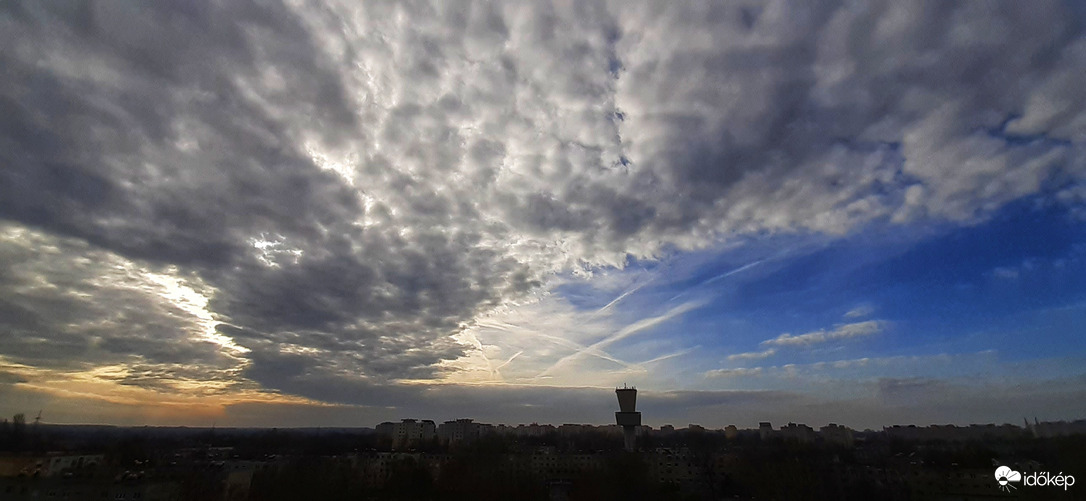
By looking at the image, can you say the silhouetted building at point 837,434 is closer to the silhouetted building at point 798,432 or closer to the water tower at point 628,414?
the silhouetted building at point 798,432

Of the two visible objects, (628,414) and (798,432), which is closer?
(628,414)

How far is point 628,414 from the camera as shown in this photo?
89.8 metres

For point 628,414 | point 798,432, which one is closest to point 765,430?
point 798,432

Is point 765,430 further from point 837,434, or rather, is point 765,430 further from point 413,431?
point 413,431

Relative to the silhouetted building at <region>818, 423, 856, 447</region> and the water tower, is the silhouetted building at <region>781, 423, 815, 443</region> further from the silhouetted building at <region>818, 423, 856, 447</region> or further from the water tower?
the water tower

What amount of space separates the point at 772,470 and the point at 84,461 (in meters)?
74.8

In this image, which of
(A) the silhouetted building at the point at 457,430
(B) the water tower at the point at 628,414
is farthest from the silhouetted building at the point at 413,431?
(B) the water tower at the point at 628,414

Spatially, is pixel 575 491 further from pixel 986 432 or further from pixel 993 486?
pixel 986 432

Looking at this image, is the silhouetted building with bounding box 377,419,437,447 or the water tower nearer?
the water tower

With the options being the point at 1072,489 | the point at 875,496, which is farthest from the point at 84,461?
the point at 1072,489

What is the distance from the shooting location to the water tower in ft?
293

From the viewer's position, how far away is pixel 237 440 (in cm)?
11088

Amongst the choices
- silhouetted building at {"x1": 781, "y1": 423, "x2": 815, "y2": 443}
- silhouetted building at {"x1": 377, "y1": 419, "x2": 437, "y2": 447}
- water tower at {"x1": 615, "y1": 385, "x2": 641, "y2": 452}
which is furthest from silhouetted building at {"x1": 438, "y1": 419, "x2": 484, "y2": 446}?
silhouetted building at {"x1": 781, "y1": 423, "x2": 815, "y2": 443}

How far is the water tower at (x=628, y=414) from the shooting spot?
293 ft
